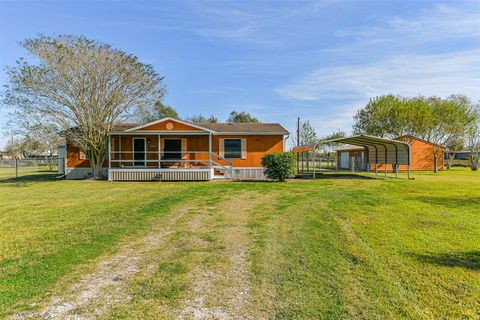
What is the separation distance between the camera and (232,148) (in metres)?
18.9

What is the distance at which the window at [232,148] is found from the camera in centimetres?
1881

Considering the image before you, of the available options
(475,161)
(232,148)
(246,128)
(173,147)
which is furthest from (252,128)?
(475,161)

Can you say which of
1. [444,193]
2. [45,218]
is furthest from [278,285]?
[444,193]

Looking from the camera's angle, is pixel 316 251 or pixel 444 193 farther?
pixel 444 193

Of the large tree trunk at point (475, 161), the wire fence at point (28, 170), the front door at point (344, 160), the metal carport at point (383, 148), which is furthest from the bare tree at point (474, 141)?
the wire fence at point (28, 170)

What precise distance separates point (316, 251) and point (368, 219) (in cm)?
288

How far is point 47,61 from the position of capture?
15.0 metres

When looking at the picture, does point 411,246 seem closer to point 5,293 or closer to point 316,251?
point 316,251

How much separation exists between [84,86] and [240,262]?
47.8ft

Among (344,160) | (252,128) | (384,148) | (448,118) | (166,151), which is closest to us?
(166,151)

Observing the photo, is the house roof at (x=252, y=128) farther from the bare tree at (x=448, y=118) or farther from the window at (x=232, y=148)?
the bare tree at (x=448, y=118)

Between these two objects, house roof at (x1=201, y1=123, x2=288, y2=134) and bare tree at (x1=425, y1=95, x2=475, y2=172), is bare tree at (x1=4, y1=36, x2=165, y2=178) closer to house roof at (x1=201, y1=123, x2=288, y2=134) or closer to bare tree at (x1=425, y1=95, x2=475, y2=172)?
house roof at (x1=201, y1=123, x2=288, y2=134)

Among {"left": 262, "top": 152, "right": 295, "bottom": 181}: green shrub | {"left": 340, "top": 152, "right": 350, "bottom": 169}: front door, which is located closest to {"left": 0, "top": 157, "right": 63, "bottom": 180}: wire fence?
{"left": 262, "top": 152, "right": 295, "bottom": 181}: green shrub

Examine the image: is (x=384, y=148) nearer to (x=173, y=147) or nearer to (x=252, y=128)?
(x=252, y=128)
